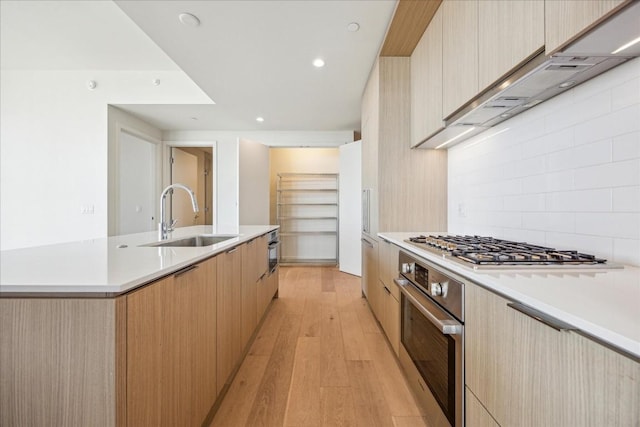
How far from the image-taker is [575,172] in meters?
1.17

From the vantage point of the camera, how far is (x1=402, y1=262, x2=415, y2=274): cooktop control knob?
1.52 metres

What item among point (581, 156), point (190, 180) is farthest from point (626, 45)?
point (190, 180)

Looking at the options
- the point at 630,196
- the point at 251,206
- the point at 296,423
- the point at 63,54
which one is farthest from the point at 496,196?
the point at 63,54

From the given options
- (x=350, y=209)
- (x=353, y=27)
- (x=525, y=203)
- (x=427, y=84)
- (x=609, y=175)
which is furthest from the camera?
Answer: (x=350, y=209)

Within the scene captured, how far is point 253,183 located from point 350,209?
5.52 ft

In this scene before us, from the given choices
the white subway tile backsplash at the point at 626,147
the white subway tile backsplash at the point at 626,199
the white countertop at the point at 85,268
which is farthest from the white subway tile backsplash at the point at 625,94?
the white countertop at the point at 85,268

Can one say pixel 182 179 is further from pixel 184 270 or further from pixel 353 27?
pixel 184 270

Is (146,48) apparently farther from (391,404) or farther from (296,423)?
(391,404)

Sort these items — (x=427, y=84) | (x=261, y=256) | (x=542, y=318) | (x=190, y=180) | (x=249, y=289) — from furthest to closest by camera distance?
(x=190, y=180)
(x=261, y=256)
(x=249, y=289)
(x=427, y=84)
(x=542, y=318)

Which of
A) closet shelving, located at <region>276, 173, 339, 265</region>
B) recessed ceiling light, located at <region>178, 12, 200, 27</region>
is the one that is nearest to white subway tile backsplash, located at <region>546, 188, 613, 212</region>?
recessed ceiling light, located at <region>178, 12, 200, 27</region>

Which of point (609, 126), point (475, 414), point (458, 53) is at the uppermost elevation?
point (458, 53)

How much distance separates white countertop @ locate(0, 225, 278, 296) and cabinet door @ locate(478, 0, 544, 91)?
1.49 metres

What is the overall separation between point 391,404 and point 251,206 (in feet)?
12.0

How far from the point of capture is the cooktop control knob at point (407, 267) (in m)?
1.52
